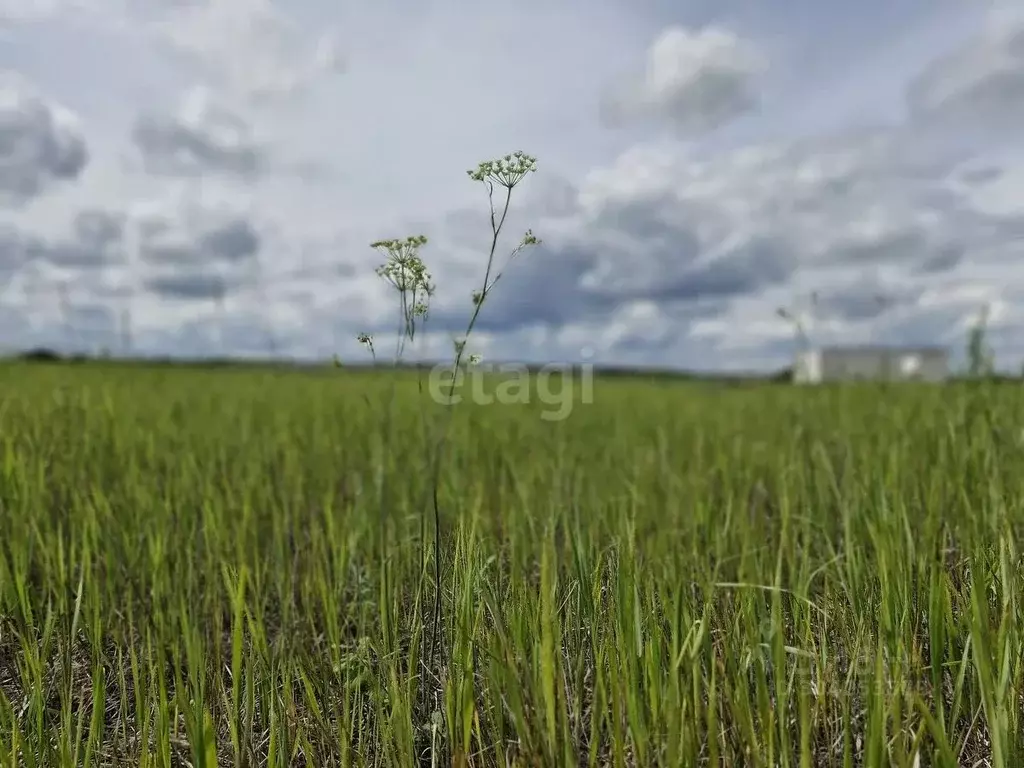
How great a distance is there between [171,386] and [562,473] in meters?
5.67

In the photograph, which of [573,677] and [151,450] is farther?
[151,450]

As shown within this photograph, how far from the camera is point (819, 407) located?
18.3 feet

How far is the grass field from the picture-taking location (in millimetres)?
1220

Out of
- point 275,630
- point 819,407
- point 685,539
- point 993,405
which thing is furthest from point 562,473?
point 819,407

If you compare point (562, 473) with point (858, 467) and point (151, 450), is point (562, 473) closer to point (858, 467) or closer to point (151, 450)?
point (858, 467)

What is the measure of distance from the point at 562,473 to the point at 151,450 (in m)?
2.01

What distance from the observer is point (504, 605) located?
A: 4.91 feet

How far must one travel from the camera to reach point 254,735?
57.7 inches

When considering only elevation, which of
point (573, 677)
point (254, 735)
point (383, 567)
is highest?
point (383, 567)

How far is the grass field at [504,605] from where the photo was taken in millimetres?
1220

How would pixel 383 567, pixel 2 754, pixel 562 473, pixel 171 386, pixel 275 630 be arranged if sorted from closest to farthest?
1. pixel 2 754
2. pixel 383 567
3. pixel 275 630
4. pixel 562 473
5. pixel 171 386

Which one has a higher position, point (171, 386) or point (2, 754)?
point (171, 386)

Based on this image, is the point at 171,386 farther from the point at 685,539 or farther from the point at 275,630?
the point at 685,539

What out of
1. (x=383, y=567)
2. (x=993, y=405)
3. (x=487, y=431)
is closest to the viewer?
(x=383, y=567)
